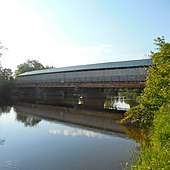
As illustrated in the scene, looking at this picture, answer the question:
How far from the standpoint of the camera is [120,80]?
3688 cm

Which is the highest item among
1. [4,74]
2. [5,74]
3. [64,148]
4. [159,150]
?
[5,74]

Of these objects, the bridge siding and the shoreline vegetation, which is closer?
the shoreline vegetation

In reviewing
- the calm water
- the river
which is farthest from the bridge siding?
the calm water

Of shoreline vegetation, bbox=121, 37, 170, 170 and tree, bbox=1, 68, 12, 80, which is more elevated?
tree, bbox=1, 68, 12, 80

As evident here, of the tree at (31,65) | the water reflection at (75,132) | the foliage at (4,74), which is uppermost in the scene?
the tree at (31,65)

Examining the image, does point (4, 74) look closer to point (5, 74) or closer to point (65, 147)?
point (5, 74)

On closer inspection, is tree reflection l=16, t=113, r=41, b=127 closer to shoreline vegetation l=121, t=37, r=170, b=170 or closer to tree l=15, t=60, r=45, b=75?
shoreline vegetation l=121, t=37, r=170, b=170

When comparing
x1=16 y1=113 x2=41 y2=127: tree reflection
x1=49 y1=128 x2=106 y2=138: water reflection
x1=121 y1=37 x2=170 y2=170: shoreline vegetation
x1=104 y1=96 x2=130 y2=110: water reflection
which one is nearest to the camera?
x1=121 y1=37 x2=170 y2=170: shoreline vegetation

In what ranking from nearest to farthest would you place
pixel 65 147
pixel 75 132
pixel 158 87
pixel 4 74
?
pixel 158 87
pixel 65 147
pixel 75 132
pixel 4 74

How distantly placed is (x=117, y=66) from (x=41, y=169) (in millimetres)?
30668

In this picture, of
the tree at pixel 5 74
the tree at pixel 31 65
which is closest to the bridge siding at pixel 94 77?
the tree at pixel 5 74

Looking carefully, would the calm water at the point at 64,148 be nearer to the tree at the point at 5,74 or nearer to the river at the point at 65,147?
the river at the point at 65,147

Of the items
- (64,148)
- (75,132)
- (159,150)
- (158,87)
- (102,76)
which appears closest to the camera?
Result: (159,150)

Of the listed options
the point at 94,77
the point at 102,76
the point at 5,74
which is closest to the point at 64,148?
the point at 102,76
